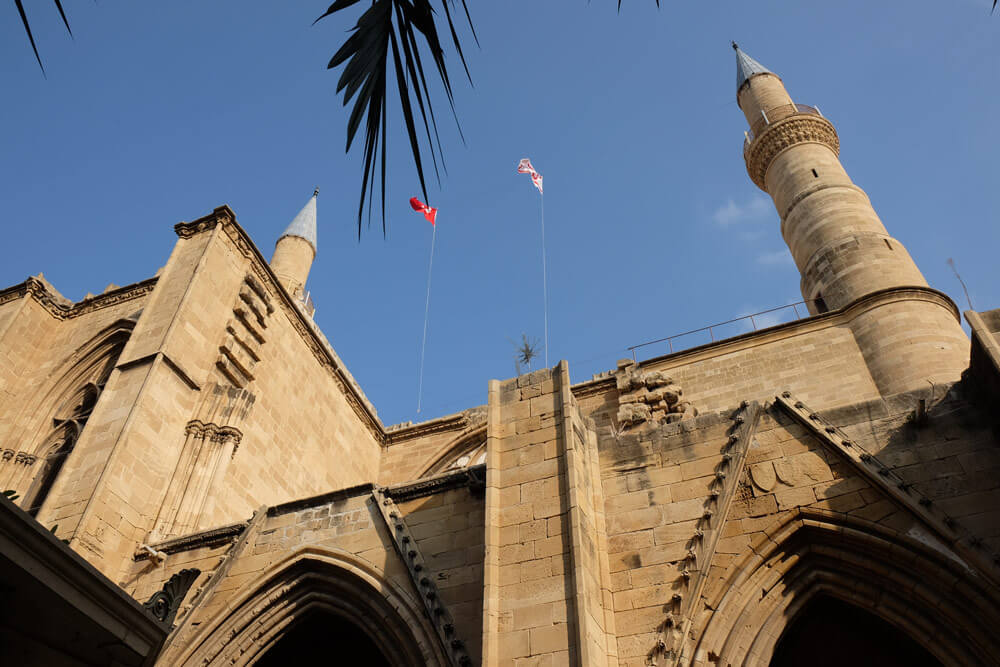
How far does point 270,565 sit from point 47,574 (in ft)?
18.6

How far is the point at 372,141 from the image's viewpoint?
7.43 feet

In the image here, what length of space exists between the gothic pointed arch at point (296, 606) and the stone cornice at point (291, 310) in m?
6.78

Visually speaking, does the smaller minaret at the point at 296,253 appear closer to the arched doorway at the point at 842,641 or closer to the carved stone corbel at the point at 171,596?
the carved stone corbel at the point at 171,596

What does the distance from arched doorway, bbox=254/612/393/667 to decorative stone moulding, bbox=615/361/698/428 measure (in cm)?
643

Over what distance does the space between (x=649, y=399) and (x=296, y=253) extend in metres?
15.4

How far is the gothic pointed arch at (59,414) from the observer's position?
10.9 metres

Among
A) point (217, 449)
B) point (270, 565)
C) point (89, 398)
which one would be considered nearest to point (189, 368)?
point (217, 449)

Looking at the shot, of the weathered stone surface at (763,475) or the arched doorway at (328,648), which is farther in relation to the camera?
the arched doorway at (328,648)

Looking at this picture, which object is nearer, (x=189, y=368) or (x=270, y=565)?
(x=270, y=565)

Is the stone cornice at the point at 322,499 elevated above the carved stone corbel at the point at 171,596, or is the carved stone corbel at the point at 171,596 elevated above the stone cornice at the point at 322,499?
the stone cornice at the point at 322,499

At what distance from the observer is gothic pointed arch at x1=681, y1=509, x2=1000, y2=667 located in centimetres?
593

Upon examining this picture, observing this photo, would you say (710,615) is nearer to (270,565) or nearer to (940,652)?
(940,652)

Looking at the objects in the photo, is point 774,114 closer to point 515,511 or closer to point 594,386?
point 594,386

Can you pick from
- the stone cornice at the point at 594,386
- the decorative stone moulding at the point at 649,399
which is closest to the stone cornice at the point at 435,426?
the stone cornice at the point at 594,386
